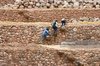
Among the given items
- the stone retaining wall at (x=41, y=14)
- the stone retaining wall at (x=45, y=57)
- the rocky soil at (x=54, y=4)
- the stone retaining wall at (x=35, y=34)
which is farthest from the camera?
the rocky soil at (x=54, y=4)

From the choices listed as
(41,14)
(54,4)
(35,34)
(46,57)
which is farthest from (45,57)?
(54,4)

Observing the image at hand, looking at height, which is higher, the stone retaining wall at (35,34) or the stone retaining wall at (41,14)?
the stone retaining wall at (35,34)

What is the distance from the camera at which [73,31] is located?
38.4m

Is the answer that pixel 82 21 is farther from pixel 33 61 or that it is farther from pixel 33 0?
pixel 33 61

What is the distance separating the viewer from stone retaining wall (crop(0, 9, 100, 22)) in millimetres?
42875

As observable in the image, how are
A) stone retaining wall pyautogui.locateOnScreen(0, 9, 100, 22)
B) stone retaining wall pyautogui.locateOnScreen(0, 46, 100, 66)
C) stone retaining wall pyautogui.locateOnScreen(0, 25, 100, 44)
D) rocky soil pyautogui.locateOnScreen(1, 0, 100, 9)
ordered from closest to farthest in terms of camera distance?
1. stone retaining wall pyautogui.locateOnScreen(0, 46, 100, 66)
2. stone retaining wall pyautogui.locateOnScreen(0, 25, 100, 44)
3. stone retaining wall pyautogui.locateOnScreen(0, 9, 100, 22)
4. rocky soil pyautogui.locateOnScreen(1, 0, 100, 9)

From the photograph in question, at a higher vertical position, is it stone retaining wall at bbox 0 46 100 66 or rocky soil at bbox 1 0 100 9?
stone retaining wall at bbox 0 46 100 66

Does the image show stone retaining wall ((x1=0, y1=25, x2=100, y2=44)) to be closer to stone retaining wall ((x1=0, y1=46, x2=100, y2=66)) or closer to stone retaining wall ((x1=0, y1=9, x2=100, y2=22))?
stone retaining wall ((x1=0, y1=46, x2=100, y2=66))

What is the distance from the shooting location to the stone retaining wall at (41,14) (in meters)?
42.9

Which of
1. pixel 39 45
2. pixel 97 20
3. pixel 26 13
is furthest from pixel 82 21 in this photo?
pixel 39 45

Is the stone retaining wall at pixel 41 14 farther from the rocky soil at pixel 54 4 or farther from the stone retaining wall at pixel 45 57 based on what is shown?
the stone retaining wall at pixel 45 57

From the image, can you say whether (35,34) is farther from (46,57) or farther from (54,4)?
(54,4)

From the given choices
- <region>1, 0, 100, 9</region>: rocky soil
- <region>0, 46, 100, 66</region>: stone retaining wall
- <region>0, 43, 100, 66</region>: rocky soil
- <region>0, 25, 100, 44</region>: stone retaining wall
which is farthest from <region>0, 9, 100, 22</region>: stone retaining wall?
<region>0, 46, 100, 66</region>: stone retaining wall

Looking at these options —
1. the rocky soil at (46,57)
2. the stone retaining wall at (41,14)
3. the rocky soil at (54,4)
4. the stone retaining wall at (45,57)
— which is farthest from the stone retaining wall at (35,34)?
the rocky soil at (54,4)
